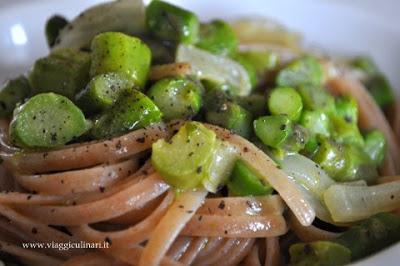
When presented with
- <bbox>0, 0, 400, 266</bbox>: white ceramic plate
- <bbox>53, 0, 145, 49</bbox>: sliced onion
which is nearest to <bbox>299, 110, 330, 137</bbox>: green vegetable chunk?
<bbox>53, 0, 145, 49</bbox>: sliced onion

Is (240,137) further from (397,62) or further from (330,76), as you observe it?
(397,62)

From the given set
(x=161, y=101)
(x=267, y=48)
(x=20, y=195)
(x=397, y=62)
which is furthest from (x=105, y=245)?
(x=397, y=62)

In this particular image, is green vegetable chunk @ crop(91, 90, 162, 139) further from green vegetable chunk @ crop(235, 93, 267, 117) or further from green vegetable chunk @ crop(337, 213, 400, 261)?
green vegetable chunk @ crop(337, 213, 400, 261)

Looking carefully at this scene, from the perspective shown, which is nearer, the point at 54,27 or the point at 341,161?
the point at 341,161

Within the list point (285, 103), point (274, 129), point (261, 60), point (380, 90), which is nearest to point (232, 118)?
point (274, 129)

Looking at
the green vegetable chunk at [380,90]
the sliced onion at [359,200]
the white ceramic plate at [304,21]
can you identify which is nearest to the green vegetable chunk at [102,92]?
the sliced onion at [359,200]

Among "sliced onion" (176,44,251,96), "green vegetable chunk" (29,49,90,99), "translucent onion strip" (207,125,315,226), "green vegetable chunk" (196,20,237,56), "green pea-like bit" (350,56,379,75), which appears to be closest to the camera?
"translucent onion strip" (207,125,315,226)

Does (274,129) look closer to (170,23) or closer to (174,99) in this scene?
(174,99)
